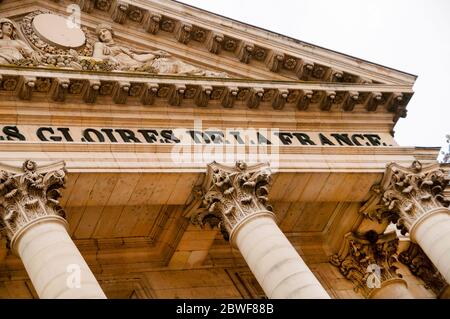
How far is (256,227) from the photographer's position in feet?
71.3

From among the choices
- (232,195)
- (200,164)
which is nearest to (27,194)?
(200,164)

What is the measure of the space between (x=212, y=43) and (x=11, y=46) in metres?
5.66

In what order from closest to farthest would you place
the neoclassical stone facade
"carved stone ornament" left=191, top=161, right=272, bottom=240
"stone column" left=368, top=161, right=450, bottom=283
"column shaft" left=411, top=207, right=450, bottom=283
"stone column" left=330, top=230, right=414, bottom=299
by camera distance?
the neoclassical stone facade, "carved stone ornament" left=191, top=161, right=272, bottom=240, "column shaft" left=411, top=207, right=450, bottom=283, "stone column" left=368, top=161, right=450, bottom=283, "stone column" left=330, top=230, right=414, bottom=299

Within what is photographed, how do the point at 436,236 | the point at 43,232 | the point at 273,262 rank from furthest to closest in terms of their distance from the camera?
the point at 436,236 < the point at 273,262 < the point at 43,232

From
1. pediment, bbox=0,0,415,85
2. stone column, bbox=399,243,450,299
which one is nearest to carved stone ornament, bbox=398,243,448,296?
stone column, bbox=399,243,450,299

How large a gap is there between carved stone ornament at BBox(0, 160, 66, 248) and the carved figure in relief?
400 cm

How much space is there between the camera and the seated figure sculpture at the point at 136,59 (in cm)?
2514

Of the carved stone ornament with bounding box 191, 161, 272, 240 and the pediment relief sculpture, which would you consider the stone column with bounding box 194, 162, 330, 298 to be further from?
the pediment relief sculpture

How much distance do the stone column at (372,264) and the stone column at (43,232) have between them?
9.96 metres

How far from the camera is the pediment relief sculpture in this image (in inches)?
942

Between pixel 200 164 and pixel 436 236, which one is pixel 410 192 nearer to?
pixel 436 236

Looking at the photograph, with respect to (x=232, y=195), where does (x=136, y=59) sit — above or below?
above

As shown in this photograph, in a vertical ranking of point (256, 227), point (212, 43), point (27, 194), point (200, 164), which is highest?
point (212, 43)
